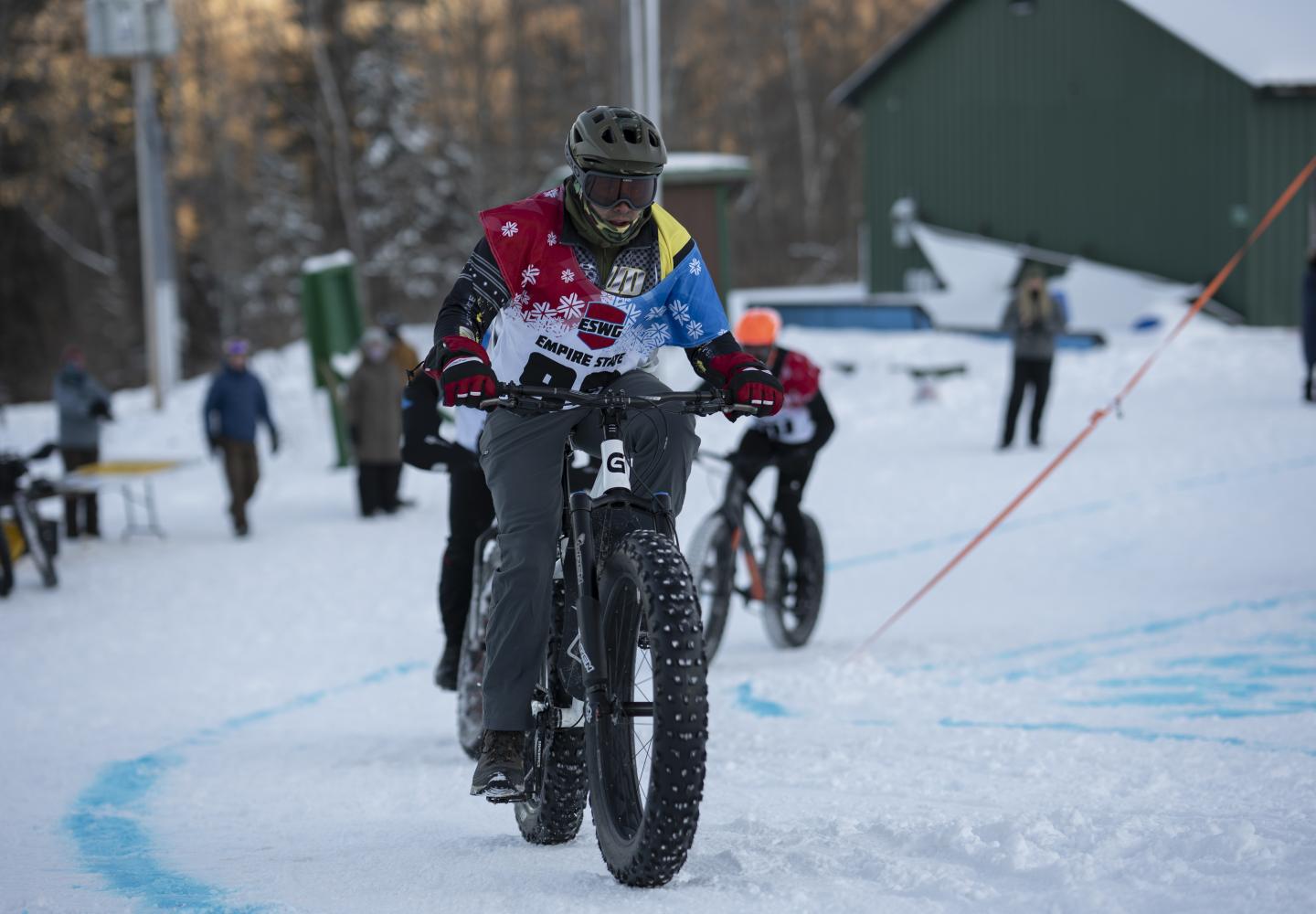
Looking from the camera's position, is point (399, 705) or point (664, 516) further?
point (399, 705)

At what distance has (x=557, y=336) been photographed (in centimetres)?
414

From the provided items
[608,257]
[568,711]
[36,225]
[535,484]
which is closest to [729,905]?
[568,711]

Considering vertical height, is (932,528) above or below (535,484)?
below

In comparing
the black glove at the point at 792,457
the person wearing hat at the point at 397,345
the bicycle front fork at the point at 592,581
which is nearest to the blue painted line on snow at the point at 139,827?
the bicycle front fork at the point at 592,581

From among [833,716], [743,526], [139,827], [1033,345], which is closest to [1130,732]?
[833,716]

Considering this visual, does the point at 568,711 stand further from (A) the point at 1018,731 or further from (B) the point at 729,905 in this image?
(A) the point at 1018,731

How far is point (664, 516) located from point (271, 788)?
2.52 meters

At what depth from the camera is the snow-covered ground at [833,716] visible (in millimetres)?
3721

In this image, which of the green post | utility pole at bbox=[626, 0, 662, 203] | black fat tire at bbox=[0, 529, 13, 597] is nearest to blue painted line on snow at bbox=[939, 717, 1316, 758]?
black fat tire at bbox=[0, 529, 13, 597]

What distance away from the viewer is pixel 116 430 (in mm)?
22594

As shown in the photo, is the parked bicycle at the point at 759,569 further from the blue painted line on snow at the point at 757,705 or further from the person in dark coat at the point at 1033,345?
the person in dark coat at the point at 1033,345

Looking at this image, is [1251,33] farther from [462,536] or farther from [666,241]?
[666,241]

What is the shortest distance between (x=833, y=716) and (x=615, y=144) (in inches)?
128

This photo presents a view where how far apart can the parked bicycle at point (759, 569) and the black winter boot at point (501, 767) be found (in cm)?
371
